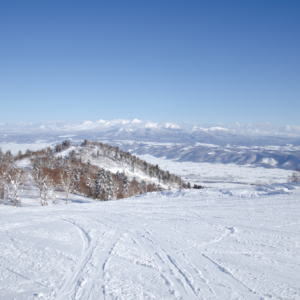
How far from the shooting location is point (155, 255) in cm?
621

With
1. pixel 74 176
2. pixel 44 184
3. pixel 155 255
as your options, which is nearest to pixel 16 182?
pixel 44 184

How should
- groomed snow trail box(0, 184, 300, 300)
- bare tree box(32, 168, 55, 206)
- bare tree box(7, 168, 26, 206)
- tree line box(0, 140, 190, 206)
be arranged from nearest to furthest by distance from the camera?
groomed snow trail box(0, 184, 300, 300)
bare tree box(7, 168, 26, 206)
bare tree box(32, 168, 55, 206)
tree line box(0, 140, 190, 206)

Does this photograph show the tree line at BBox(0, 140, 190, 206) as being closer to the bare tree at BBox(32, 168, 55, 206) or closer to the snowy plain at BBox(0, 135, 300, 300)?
the bare tree at BBox(32, 168, 55, 206)

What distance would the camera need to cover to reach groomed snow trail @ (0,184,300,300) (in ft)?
14.8

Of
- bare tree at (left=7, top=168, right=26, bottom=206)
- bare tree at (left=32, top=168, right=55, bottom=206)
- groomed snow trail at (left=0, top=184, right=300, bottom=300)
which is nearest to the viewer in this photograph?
groomed snow trail at (left=0, top=184, right=300, bottom=300)

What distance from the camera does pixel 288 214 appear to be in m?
10.0

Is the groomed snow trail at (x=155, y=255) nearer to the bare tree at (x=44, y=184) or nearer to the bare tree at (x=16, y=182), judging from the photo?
the bare tree at (x=44, y=184)

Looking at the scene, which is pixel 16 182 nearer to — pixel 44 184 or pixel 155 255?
pixel 44 184

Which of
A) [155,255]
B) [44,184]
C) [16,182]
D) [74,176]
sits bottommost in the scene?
[74,176]

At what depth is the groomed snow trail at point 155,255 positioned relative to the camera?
14.8ft

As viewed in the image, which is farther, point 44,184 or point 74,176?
point 74,176

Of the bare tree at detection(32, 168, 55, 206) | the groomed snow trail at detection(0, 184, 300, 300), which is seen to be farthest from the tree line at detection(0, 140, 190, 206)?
the groomed snow trail at detection(0, 184, 300, 300)

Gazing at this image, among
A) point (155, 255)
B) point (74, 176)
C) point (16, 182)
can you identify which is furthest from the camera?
point (74, 176)

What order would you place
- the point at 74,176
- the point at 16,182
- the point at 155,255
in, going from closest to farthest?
the point at 155,255 < the point at 16,182 < the point at 74,176
